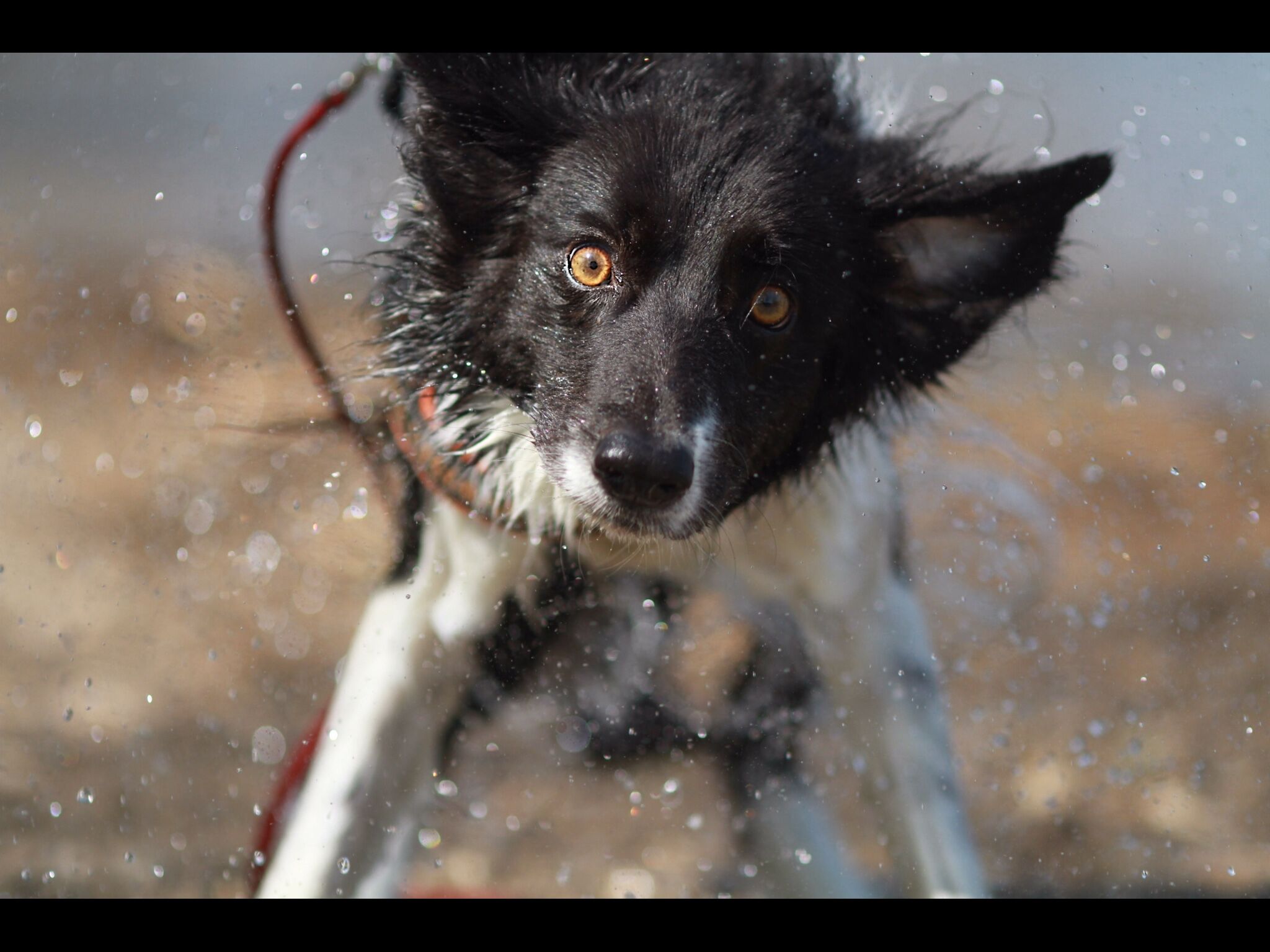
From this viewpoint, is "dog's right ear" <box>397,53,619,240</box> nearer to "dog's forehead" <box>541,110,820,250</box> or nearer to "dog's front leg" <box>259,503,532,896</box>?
"dog's forehead" <box>541,110,820,250</box>

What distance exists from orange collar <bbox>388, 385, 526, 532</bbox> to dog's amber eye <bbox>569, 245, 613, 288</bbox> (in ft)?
2.02

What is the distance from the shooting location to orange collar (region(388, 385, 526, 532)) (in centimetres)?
285

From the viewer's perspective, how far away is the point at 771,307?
7.95 feet

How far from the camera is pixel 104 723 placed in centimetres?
342

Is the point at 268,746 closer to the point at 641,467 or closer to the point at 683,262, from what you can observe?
the point at 641,467

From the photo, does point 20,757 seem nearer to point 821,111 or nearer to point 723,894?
point 723,894

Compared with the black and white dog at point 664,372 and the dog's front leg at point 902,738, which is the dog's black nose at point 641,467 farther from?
the dog's front leg at point 902,738

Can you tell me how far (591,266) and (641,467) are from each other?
52cm

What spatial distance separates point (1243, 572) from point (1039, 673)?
4.21ft

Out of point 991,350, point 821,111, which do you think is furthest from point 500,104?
point 991,350

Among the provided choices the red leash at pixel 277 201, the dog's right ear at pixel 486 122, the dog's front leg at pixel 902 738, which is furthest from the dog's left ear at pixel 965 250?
the red leash at pixel 277 201

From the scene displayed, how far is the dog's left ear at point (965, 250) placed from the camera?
7.91 feet

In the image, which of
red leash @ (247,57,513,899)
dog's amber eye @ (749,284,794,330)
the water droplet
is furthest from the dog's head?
the water droplet

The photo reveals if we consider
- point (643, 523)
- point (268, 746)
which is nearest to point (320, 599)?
point (268, 746)
